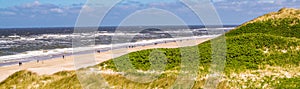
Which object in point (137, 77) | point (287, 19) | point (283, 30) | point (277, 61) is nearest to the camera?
point (137, 77)

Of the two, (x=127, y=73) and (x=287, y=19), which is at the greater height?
(x=287, y=19)

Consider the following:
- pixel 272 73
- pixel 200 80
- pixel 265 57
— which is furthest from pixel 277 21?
pixel 200 80

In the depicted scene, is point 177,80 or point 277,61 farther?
point 277,61

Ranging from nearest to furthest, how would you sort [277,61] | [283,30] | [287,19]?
1. [277,61]
2. [283,30]
3. [287,19]

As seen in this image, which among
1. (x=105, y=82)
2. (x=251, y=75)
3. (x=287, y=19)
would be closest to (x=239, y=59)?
(x=251, y=75)

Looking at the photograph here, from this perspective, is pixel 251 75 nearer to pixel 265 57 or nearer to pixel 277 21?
pixel 265 57

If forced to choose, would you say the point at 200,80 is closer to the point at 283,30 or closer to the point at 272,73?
the point at 272,73
